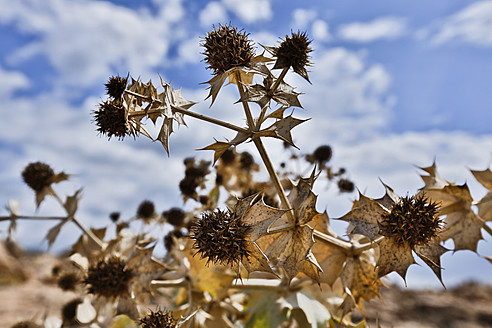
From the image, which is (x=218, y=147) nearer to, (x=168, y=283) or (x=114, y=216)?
(x=168, y=283)

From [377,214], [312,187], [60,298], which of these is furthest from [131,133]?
[60,298]

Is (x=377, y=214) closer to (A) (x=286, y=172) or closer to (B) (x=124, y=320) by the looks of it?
(A) (x=286, y=172)

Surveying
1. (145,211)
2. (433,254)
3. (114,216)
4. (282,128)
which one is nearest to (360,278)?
(433,254)

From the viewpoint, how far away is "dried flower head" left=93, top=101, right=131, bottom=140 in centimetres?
141

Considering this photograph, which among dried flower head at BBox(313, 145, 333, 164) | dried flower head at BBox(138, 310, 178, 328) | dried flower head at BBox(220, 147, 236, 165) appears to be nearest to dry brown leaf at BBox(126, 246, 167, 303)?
dried flower head at BBox(138, 310, 178, 328)

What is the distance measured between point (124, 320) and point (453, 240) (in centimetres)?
204

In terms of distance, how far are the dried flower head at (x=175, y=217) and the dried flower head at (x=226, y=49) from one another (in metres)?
1.24

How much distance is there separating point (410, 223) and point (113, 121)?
1.20 meters

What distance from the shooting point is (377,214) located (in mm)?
A: 1618

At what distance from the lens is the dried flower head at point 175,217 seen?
254 cm

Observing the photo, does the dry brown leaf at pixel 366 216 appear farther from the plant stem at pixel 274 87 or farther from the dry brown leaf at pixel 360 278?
the plant stem at pixel 274 87

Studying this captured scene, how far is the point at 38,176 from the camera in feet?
8.90

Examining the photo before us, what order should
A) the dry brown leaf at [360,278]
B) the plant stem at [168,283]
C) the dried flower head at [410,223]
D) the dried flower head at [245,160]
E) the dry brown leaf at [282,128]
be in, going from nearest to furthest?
the dry brown leaf at [282,128]
the dried flower head at [410,223]
the dry brown leaf at [360,278]
the plant stem at [168,283]
the dried flower head at [245,160]

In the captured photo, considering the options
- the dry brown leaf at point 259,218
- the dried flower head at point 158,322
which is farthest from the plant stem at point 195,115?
the dried flower head at point 158,322
